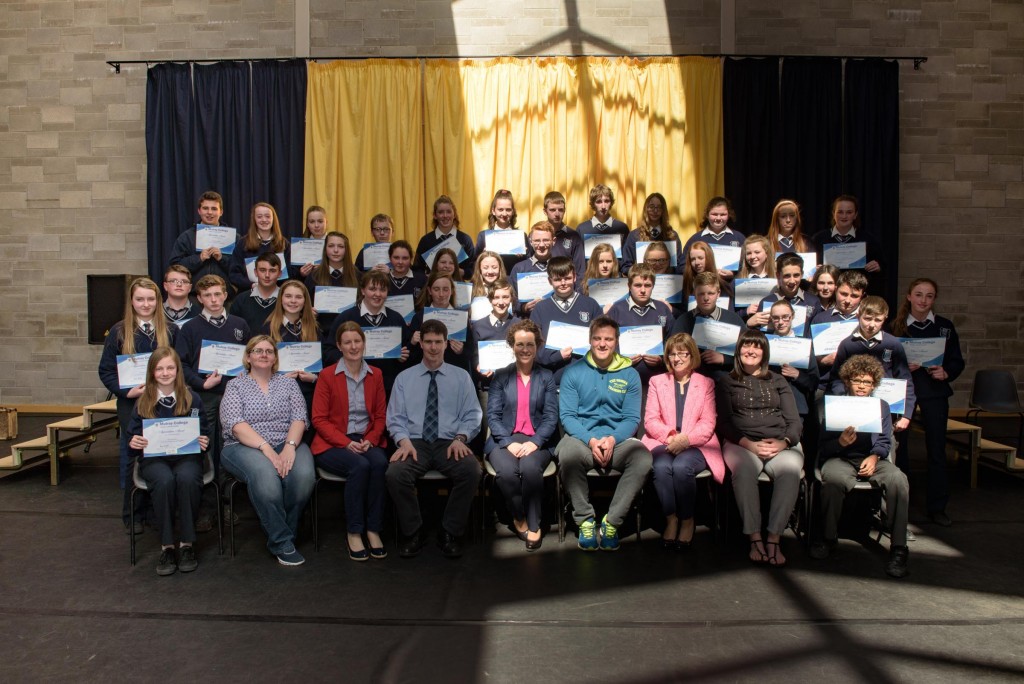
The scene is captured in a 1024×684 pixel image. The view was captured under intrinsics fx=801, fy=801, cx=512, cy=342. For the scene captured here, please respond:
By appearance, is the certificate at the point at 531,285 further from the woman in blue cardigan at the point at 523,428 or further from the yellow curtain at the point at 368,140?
the yellow curtain at the point at 368,140

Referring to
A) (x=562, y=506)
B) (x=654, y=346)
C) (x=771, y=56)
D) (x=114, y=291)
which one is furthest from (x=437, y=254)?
(x=771, y=56)

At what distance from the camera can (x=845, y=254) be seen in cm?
624

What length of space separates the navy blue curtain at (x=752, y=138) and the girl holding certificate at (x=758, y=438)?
12.1 ft

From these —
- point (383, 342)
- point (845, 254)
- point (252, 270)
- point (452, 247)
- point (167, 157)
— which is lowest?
point (383, 342)

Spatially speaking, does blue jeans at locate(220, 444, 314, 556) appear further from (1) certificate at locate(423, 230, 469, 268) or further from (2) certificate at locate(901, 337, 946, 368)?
(2) certificate at locate(901, 337, 946, 368)

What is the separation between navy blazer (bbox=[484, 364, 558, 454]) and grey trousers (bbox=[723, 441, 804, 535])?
3.63 ft

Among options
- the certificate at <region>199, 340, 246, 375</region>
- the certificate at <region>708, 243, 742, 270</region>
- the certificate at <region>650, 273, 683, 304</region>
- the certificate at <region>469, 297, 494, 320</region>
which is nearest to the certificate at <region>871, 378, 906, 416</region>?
the certificate at <region>650, 273, 683, 304</region>

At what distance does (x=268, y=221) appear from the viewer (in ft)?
20.5

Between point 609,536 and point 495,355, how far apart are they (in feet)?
4.32

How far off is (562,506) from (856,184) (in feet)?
17.3

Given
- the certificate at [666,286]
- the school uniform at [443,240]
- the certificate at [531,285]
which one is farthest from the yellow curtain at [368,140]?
the certificate at [666,286]

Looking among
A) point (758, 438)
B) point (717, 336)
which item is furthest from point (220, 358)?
point (758, 438)

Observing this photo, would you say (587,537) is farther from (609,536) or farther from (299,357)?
(299,357)

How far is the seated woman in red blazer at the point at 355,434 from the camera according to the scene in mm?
4504
